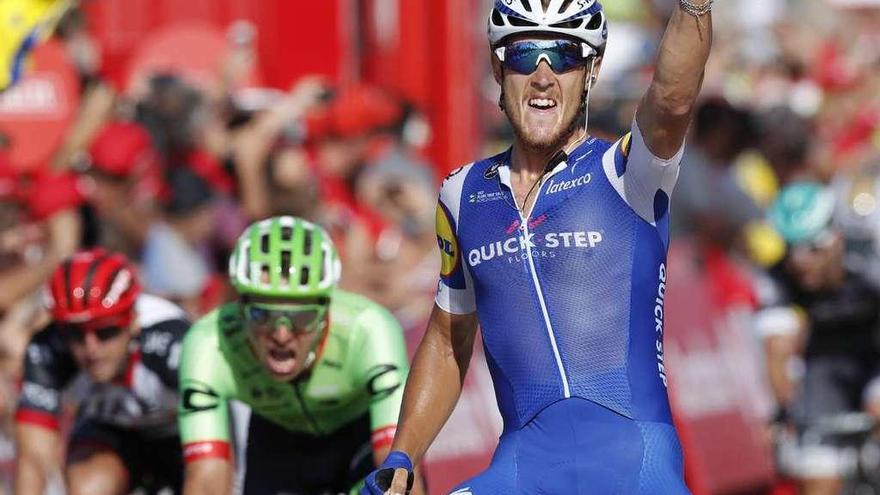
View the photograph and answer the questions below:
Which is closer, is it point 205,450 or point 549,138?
point 549,138

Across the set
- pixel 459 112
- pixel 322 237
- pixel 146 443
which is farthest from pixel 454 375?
pixel 459 112

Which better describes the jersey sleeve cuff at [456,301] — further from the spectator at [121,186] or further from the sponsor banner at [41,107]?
the sponsor banner at [41,107]

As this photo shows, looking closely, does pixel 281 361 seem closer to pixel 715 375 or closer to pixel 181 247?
pixel 181 247

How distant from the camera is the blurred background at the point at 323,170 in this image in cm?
948

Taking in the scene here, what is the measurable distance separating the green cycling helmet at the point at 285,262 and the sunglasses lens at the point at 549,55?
5.58 feet

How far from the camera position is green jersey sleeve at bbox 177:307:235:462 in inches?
251

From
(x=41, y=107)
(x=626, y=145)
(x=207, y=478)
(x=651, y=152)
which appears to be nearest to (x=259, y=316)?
(x=207, y=478)

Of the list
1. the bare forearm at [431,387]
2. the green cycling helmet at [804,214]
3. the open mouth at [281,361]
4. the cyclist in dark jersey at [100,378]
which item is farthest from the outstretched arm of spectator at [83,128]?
the bare forearm at [431,387]

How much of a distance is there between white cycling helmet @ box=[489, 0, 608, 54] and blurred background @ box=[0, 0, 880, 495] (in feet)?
13.5

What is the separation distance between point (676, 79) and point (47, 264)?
17.7 ft

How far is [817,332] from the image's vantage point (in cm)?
1185

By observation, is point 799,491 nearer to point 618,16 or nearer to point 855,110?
point 855,110

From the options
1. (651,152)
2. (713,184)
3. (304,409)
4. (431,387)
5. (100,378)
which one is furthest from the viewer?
(713,184)

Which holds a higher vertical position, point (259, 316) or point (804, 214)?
point (259, 316)
